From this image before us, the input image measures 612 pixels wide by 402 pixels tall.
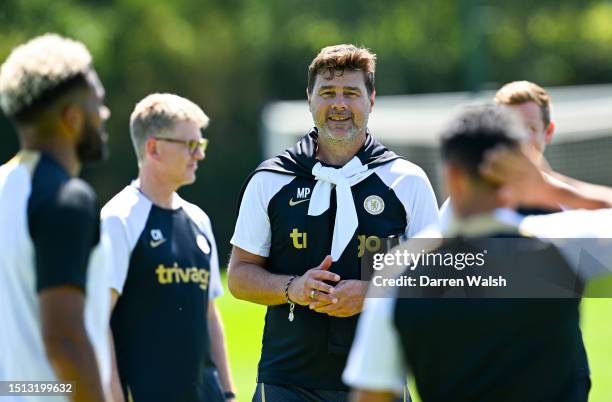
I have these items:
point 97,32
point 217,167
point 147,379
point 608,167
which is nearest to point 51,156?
point 147,379

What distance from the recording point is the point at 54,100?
3.84 metres

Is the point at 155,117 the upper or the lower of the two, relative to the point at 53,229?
upper

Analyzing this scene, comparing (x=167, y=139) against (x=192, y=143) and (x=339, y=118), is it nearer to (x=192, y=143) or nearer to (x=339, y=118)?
(x=192, y=143)

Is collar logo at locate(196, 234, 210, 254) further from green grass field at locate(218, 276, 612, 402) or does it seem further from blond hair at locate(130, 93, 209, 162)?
green grass field at locate(218, 276, 612, 402)

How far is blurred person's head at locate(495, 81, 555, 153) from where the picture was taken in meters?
5.93

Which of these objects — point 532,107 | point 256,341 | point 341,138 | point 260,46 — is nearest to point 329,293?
point 341,138

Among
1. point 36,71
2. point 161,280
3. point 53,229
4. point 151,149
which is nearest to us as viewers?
point 53,229

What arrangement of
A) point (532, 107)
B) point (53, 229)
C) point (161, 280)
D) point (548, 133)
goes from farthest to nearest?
point (548, 133) → point (532, 107) → point (161, 280) → point (53, 229)

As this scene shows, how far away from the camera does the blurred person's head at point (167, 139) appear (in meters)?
5.54

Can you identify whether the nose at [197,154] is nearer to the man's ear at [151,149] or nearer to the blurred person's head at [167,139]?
the blurred person's head at [167,139]

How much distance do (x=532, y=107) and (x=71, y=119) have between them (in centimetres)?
296

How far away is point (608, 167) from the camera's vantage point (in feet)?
69.2

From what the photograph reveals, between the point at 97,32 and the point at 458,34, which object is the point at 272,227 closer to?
the point at 97,32

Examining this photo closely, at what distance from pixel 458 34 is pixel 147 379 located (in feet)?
107
